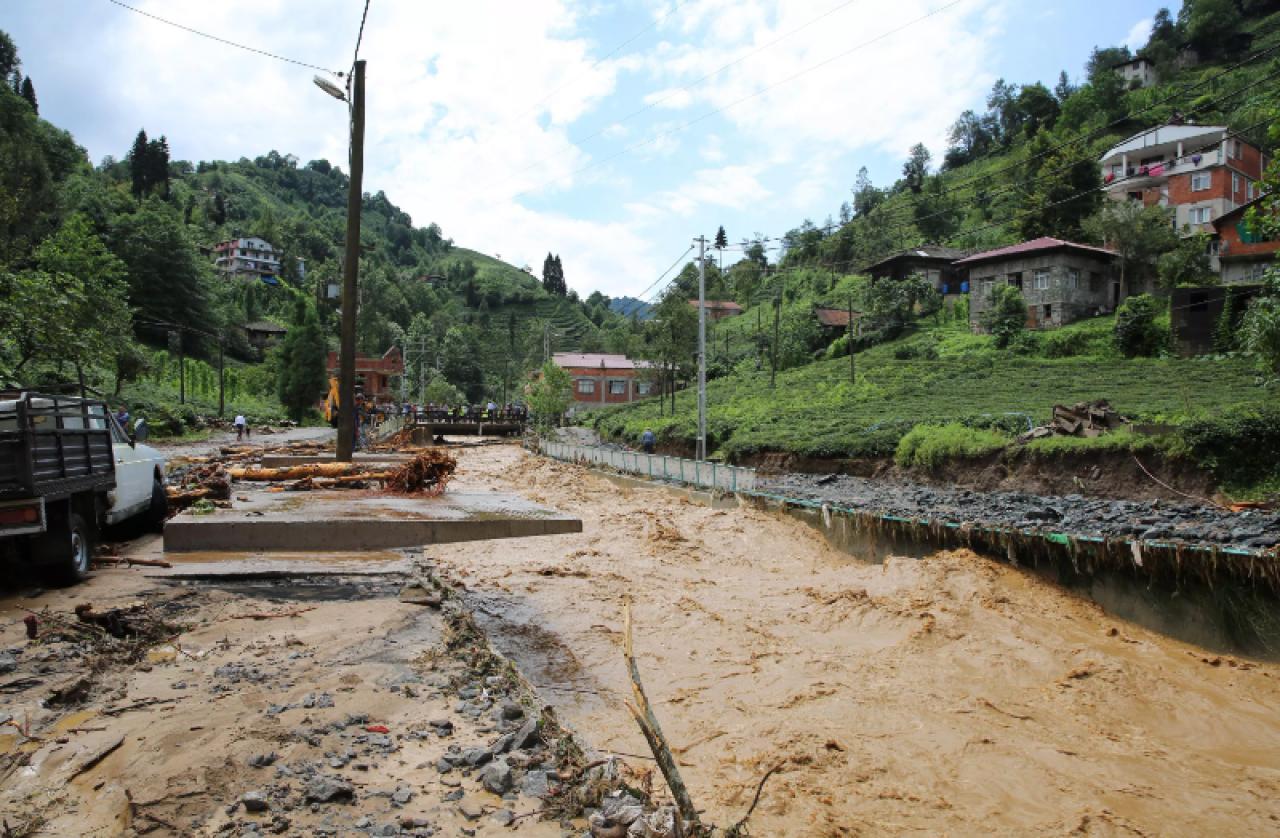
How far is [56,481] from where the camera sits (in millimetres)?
7609

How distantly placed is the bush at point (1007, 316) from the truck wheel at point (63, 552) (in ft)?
151

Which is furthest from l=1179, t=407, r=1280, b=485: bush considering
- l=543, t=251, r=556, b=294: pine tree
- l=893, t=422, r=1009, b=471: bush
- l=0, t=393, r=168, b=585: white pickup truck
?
l=543, t=251, r=556, b=294: pine tree

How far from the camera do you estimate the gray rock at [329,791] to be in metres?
3.71

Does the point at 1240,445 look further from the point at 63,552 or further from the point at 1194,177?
the point at 1194,177

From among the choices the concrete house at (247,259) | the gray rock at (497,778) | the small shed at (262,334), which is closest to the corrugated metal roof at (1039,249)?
the gray rock at (497,778)

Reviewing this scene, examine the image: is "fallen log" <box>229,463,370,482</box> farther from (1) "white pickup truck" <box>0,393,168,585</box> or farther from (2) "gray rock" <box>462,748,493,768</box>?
(2) "gray rock" <box>462,748,493,768</box>

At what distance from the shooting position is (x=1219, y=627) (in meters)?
9.33

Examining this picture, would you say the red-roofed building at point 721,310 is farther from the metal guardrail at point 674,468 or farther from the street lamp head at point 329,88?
the street lamp head at point 329,88

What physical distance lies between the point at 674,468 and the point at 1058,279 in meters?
35.4

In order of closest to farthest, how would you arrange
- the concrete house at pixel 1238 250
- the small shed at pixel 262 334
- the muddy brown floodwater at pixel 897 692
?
1. the muddy brown floodwater at pixel 897 692
2. the concrete house at pixel 1238 250
3. the small shed at pixel 262 334

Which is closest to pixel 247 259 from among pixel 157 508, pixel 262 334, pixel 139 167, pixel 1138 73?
pixel 139 167

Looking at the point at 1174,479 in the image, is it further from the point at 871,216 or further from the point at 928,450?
the point at 871,216

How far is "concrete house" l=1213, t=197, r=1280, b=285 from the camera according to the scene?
41.8 metres

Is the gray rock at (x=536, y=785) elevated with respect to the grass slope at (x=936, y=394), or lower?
lower
